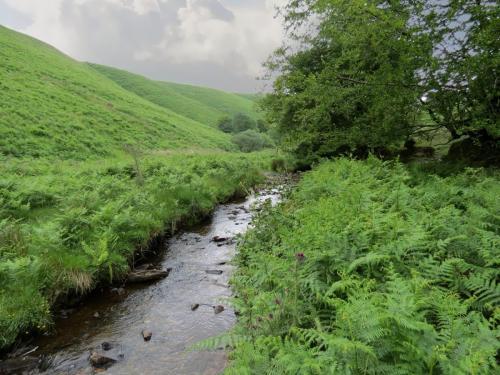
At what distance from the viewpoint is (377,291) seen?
426 cm

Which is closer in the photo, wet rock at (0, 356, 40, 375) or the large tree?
wet rock at (0, 356, 40, 375)

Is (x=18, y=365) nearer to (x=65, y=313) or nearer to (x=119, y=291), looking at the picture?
(x=65, y=313)

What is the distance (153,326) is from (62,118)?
3112cm

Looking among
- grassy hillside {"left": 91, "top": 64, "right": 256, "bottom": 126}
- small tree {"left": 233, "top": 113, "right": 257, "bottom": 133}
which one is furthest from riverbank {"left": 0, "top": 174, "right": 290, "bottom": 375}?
small tree {"left": 233, "top": 113, "right": 257, "bottom": 133}

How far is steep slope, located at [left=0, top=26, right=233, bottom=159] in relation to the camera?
2592cm

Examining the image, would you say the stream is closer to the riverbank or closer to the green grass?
the riverbank

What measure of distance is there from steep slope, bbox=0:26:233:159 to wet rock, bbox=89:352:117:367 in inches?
776

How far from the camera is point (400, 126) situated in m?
12.8

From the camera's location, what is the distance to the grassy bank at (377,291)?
2.91m

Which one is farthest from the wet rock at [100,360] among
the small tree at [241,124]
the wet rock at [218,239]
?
the small tree at [241,124]

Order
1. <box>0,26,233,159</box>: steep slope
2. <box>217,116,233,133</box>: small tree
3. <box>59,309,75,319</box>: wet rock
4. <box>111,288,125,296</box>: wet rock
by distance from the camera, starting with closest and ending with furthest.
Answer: <box>59,309,75,319</box>: wet rock
<box>111,288,125,296</box>: wet rock
<box>0,26,233,159</box>: steep slope
<box>217,116,233,133</box>: small tree

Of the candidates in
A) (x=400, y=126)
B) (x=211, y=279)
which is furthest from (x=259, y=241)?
(x=400, y=126)

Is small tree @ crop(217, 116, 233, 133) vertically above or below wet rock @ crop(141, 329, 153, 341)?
above

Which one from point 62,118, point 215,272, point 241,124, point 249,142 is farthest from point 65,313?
point 241,124
